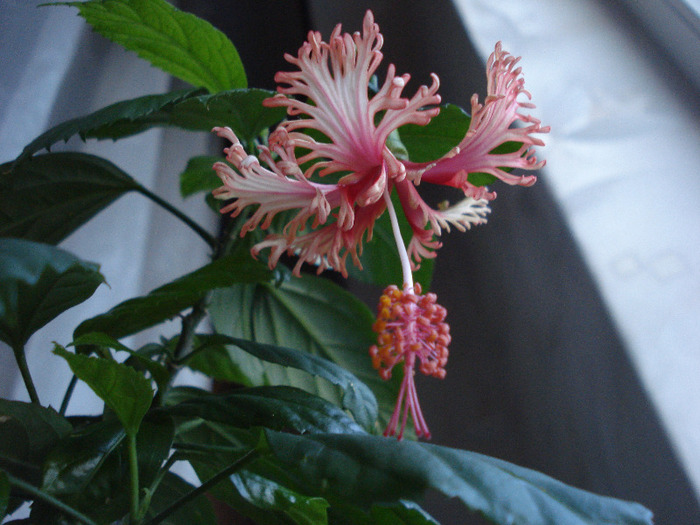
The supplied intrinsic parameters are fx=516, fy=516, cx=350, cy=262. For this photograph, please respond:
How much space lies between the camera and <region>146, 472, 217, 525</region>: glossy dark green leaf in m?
0.42

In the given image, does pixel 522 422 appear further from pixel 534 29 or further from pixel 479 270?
pixel 534 29

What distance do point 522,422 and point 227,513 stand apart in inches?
22.2

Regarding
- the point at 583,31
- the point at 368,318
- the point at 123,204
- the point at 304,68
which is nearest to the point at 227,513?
the point at 368,318

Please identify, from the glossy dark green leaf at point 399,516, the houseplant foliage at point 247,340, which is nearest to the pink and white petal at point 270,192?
the houseplant foliage at point 247,340

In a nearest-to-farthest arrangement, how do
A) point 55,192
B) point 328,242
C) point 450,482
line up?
point 450,482, point 328,242, point 55,192

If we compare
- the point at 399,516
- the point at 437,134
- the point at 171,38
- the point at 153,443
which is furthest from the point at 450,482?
the point at 171,38

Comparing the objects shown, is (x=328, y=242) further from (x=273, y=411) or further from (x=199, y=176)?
(x=199, y=176)

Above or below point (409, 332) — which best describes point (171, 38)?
above

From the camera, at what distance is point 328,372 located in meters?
0.40

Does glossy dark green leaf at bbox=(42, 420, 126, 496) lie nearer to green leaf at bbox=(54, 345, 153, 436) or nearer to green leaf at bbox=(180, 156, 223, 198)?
green leaf at bbox=(54, 345, 153, 436)

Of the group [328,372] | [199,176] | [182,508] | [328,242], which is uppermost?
[199,176]

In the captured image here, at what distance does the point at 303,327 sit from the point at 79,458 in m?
0.34

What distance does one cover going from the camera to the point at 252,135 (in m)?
0.57

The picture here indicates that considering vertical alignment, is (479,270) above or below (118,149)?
below
